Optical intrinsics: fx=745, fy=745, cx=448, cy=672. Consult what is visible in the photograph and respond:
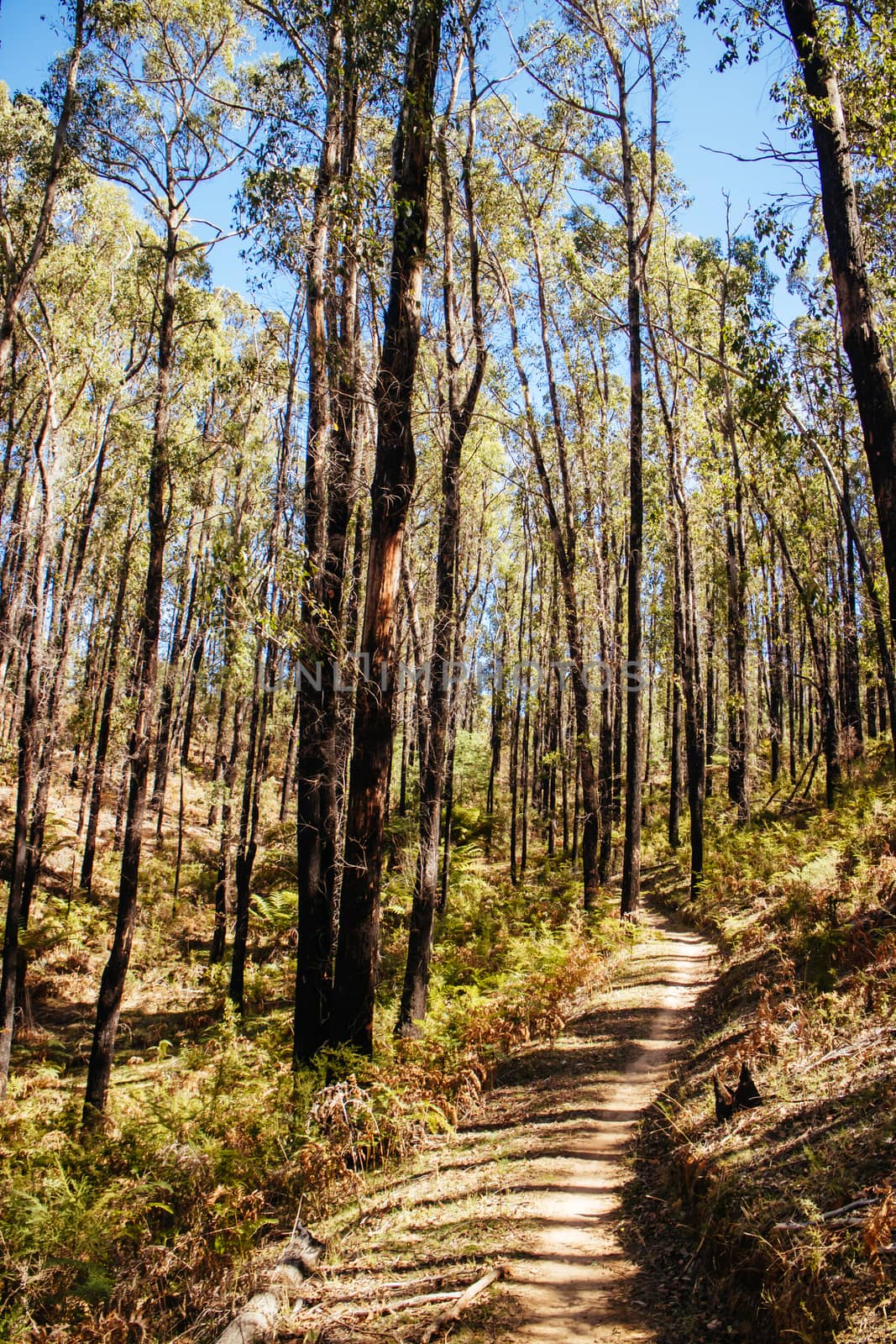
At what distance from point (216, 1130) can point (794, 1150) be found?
4796 millimetres

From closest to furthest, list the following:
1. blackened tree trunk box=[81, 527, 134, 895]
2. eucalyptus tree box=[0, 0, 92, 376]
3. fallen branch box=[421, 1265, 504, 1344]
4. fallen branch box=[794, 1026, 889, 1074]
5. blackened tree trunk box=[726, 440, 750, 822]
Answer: fallen branch box=[421, 1265, 504, 1344], fallen branch box=[794, 1026, 889, 1074], eucalyptus tree box=[0, 0, 92, 376], blackened tree trunk box=[726, 440, 750, 822], blackened tree trunk box=[81, 527, 134, 895]

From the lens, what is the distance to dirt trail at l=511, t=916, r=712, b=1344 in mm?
3719

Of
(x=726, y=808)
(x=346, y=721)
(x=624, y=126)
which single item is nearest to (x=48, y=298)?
(x=624, y=126)

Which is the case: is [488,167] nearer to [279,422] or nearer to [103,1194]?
[279,422]

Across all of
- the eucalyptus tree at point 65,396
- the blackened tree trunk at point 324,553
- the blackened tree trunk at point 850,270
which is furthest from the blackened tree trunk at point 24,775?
the blackened tree trunk at point 850,270

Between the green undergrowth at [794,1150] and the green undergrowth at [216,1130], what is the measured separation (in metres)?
2.18

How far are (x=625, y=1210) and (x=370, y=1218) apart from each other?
1698 mm

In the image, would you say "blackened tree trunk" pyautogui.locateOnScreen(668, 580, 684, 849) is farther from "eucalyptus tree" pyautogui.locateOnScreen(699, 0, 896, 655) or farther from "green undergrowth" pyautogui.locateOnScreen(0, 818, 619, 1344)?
"eucalyptus tree" pyautogui.locateOnScreen(699, 0, 896, 655)

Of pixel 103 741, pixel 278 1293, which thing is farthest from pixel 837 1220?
pixel 103 741

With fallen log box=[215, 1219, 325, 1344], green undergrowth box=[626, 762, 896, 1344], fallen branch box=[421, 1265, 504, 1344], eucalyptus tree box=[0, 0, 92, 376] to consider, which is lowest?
fallen log box=[215, 1219, 325, 1344]

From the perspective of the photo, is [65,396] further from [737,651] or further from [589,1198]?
[589,1198]

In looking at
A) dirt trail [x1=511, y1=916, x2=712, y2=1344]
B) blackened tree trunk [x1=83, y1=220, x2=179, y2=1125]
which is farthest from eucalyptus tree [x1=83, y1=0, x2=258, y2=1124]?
dirt trail [x1=511, y1=916, x2=712, y2=1344]

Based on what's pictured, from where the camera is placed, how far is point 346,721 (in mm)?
10062

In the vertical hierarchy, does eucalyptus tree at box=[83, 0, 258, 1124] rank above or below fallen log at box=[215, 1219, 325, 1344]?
above
